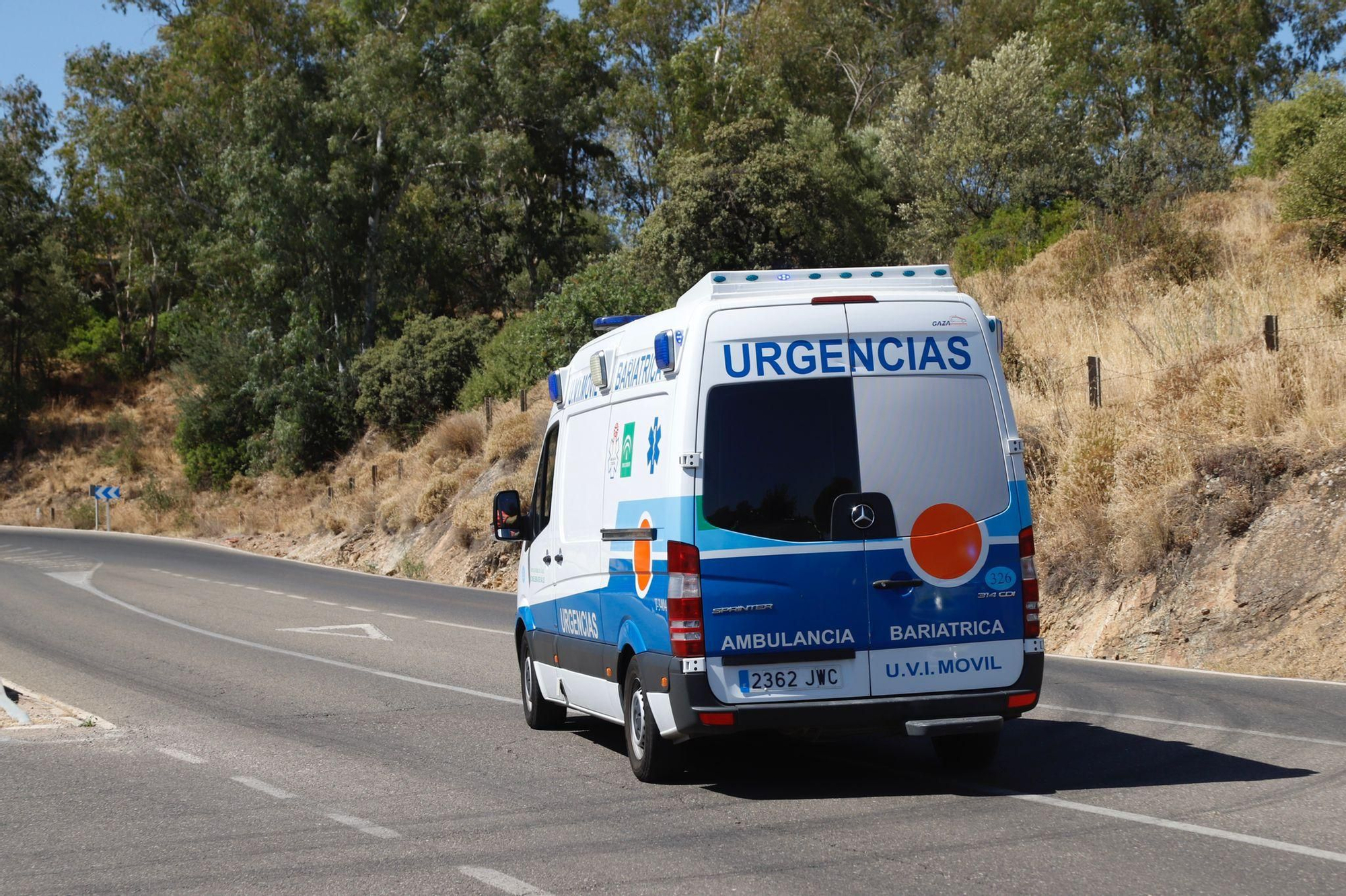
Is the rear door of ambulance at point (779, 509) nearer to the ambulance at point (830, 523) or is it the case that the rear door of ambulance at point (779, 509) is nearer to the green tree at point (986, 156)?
the ambulance at point (830, 523)

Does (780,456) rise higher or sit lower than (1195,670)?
higher

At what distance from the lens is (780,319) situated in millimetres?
7629

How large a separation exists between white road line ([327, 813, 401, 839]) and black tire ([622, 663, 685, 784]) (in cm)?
158

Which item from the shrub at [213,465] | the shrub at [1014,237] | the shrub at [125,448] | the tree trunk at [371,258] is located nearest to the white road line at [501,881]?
the shrub at [1014,237]

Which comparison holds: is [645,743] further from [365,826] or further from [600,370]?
[600,370]

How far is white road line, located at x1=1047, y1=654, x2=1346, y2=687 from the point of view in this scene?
38.8 feet

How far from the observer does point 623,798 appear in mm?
7762

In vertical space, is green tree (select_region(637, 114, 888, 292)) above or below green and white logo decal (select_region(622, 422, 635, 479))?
above

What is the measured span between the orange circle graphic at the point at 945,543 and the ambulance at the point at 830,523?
12 millimetres

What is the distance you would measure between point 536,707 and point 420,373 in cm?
3550

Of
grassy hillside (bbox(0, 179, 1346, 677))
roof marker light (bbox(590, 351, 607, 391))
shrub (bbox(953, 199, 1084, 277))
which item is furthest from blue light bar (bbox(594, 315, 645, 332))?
shrub (bbox(953, 199, 1084, 277))

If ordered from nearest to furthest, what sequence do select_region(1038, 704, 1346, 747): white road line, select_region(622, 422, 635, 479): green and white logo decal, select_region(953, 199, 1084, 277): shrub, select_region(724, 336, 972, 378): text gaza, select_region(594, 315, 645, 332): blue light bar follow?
select_region(724, 336, 972, 378): text gaza, select_region(622, 422, 635, 479): green and white logo decal, select_region(1038, 704, 1346, 747): white road line, select_region(594, 315, 645, 332): blue light bar, select_region(953, 199, 1084, 277): shrub

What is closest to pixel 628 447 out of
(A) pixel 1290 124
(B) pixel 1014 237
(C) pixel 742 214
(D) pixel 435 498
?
(D) pixel 435 498

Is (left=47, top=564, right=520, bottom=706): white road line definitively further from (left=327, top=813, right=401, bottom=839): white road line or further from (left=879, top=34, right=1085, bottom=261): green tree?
(left=879, top=34, right=1085, bottom=261): green tree
